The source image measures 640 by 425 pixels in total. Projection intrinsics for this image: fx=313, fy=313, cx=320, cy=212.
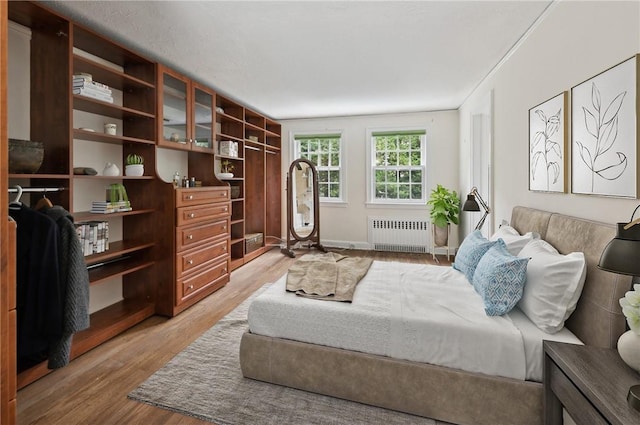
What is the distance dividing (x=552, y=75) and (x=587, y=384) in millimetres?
2029

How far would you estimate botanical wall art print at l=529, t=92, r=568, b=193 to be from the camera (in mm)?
2059

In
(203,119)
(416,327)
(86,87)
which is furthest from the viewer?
(203,119)

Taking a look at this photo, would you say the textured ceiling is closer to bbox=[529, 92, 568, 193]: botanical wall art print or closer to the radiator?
bbox=[529, 92, 568, 193]: botanical wall art print

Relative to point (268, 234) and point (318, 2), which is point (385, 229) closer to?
point (268, 234)

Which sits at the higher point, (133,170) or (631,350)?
(133,170)

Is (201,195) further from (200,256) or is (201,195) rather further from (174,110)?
(174,110)

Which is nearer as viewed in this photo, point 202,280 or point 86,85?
point 86,85

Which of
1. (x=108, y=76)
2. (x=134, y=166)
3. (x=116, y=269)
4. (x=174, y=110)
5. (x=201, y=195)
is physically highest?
(x=108, y=76)

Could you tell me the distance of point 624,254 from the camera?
3.37 ft

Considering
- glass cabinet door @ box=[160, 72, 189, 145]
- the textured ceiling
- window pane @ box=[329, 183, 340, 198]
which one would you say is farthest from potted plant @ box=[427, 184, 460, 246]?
glass cabinet door @ box=[160, 72, 189, 145]

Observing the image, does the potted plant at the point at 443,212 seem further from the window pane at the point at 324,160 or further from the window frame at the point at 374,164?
the window pane at the point at 324,160

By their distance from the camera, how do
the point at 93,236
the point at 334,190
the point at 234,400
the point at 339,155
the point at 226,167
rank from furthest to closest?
1. the point at 334,190
2. the point at 339,155
3. the point at 226,167
4. the point at 93,236
5. the point at 234,400

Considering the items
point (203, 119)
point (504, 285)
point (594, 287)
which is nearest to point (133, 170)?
point (203, 119)

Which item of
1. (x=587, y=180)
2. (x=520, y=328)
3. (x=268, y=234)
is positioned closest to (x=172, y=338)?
(x=520, y=328)
